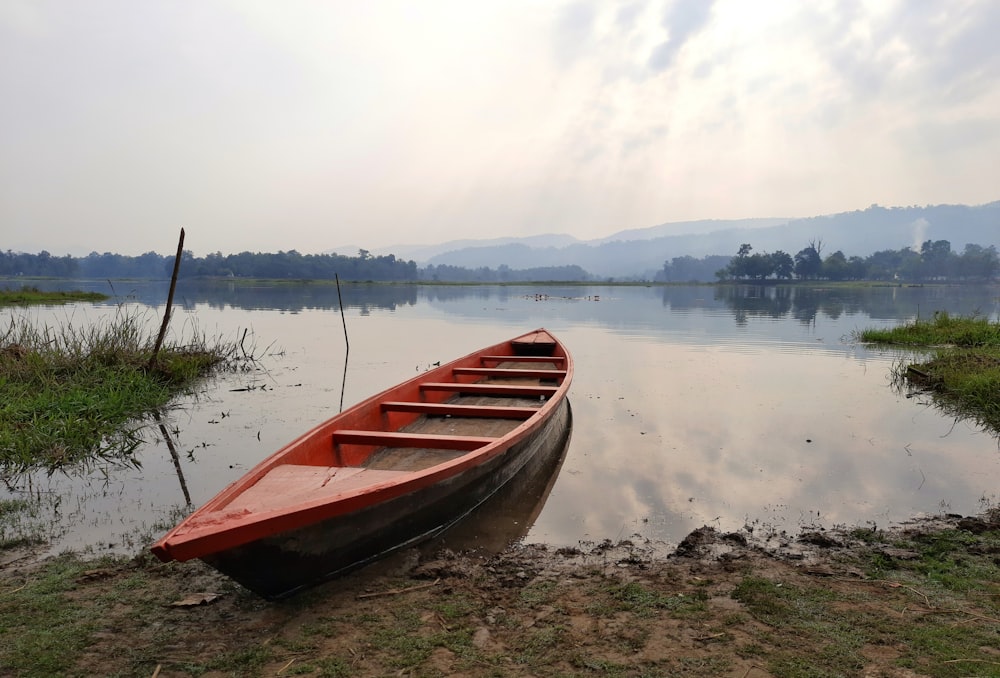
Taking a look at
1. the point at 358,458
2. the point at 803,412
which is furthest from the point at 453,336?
the point at 358,458

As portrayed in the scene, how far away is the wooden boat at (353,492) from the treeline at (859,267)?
103184 millimetres

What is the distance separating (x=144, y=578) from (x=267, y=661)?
53.0 inches

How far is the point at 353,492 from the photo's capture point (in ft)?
10.9

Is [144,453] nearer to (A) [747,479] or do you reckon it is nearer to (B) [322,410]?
(B) [322,410]

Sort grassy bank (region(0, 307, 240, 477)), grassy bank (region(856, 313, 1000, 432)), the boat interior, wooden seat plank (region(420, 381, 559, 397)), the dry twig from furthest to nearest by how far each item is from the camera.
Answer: grassy bank (region(856, 313, 1000, 432))
wooden seat plank (region(420, 381, 559, 397))
grassy bank (region(0, 307, 240, 477))
the boat interior
the dry twig

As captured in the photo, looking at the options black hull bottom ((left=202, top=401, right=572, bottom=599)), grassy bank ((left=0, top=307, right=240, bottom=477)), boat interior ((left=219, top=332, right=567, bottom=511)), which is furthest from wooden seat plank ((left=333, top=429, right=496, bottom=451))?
grassy bank ((left=0, top=307, right=240, bottom=477))

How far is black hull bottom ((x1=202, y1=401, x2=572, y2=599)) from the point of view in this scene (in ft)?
10.0

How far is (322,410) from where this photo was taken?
874cm

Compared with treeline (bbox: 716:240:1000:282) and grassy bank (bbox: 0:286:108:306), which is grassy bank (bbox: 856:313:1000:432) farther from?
treeline (bbox: 716:240:1000:282)

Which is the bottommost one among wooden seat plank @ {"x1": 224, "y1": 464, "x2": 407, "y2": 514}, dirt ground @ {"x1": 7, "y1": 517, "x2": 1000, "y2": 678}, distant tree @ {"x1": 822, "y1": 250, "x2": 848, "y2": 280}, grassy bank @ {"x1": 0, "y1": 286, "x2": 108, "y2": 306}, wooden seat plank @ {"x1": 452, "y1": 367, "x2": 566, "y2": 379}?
dirt ground @ {"x1": 7, "y1": 517, "x2": 1000, "y2": 678}

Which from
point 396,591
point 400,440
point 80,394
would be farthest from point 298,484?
point 80,394

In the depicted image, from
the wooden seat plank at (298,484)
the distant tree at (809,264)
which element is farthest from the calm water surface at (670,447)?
the distant tree at (809,264)

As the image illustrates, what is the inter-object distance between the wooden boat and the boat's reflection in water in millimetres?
108

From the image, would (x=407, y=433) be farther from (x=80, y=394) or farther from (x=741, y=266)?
(x=741, y=266)
